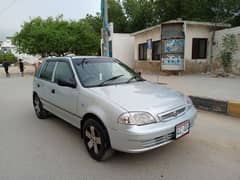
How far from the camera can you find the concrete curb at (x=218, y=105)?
5.25m

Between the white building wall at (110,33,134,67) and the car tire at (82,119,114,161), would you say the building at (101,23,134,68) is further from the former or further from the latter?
the car tire at (82,119,114,161)

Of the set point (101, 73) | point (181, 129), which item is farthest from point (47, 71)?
point (181, 129)

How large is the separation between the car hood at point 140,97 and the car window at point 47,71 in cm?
183

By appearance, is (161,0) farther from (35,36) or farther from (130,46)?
(35,36)

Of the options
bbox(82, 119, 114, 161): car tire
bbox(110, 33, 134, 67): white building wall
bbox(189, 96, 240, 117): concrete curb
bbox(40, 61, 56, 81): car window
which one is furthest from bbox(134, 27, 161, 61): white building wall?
bbox(82, 119, 114, 161): car tire

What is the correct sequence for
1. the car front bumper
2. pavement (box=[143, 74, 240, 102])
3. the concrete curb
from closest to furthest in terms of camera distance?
1. the car front bumper
2. the concrete curb
3. pavement (box=[143, 74, 240, 102])

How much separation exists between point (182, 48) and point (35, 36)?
1353 centimetres

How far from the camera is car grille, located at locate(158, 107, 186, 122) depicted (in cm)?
285

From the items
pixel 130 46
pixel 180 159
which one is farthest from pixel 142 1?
pixel 180 159

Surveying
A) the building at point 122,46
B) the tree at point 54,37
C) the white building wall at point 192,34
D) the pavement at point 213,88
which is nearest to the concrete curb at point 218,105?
the pavement at point 213,88

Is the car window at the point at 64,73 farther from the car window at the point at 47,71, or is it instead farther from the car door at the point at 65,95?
the car window at the point at 47,71

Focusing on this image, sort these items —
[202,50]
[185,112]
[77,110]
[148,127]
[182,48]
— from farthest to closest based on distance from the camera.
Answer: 1. [202,50]
2. [182,48]
3. [77,110]
4. [185,112]
5. [148,127]

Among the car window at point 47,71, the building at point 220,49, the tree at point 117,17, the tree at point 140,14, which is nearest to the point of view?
the car window at point 47,71

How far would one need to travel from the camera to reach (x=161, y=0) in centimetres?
1938
